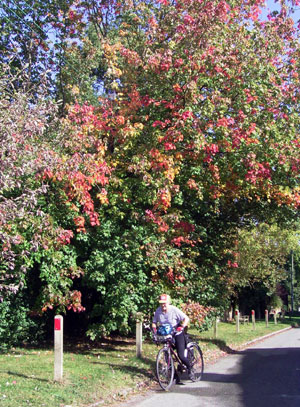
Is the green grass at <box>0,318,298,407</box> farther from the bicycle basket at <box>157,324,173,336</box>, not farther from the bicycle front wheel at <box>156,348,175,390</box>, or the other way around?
the bicycle basket at <box>157,324,173,336</box>

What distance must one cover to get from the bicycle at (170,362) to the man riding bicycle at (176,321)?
4.8 inches

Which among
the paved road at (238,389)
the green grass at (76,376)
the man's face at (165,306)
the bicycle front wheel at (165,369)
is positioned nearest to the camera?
the green grass at (76,376)

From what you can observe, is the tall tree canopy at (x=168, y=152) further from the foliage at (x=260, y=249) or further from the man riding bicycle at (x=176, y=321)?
the foliage at (x=260, y=249)

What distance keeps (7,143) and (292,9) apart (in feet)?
34.1

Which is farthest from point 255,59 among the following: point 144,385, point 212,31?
point 144,385

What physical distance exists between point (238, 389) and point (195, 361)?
1.09 metres

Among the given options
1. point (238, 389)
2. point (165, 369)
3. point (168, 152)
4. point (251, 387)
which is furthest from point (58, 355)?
point (168, 152)

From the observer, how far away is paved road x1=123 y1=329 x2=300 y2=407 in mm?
7457

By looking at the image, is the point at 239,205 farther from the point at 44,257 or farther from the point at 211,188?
the point at 44,257

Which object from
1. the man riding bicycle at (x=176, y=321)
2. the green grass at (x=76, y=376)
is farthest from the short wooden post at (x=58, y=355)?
the man riding bicycle at (x=176, y=321)

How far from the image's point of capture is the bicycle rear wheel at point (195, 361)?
9312mm

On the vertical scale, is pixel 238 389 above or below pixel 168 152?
below

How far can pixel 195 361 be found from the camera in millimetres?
9445

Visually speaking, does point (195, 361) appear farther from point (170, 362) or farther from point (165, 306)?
point (165, 306)
